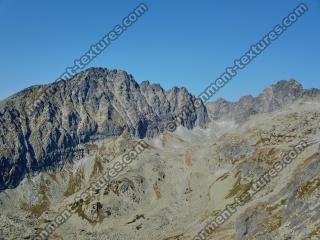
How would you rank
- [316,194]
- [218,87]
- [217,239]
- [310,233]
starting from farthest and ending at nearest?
[218,87] → [217,239] → [316,194] → [310,233]

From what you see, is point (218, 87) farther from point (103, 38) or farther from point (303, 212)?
point (303, 212)

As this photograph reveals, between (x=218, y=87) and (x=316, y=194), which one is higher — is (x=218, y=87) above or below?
above

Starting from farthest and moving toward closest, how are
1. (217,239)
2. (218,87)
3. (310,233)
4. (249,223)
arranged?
(218,87) < (217,239) < (249,223) < (310,233)

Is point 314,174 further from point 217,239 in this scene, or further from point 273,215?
point 217,239

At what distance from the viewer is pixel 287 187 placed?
18025 centimetres

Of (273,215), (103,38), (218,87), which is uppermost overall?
(103,38)

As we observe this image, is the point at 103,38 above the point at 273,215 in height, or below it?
above

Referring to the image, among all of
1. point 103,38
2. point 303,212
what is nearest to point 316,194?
point 303,212

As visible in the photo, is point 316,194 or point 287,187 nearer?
point 316,194

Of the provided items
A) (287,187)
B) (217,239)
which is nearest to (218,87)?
(287,187)

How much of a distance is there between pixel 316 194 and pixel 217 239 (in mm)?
67181

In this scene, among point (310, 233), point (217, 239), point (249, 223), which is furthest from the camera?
point (217, 239)

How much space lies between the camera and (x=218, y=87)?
655 ft

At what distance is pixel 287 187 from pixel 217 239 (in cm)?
3194
